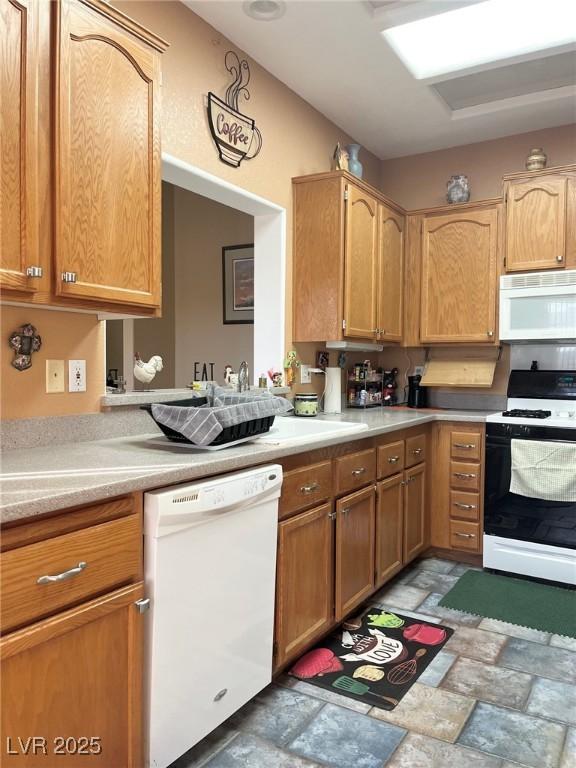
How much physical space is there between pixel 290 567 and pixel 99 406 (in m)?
0.94

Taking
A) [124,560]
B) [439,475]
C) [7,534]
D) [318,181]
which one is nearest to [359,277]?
[318,181]

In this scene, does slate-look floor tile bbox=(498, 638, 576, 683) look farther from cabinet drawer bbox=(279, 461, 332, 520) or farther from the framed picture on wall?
the framed picture on wall

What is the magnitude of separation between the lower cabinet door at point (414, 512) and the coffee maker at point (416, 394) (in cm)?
70

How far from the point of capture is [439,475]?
3.50m

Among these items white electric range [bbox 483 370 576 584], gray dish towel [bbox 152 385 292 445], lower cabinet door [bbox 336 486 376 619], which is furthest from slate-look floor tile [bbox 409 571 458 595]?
gray dish towel [bbox 152 385 292 445]

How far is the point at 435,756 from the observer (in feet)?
5.73

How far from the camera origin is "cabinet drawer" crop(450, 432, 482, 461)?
340 centimetres

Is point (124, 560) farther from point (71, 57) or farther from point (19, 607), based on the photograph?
point (71, 57)

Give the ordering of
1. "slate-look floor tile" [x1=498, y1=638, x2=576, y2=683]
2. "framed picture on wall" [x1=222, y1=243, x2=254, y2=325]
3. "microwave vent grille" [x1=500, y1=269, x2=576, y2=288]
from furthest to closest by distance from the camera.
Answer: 1. "framed picture on wall" [x1=222, y1=243, x2=254, y2=325]
2. "microwave vent grille" [x1=500, y1=269, x2=576, y2=288]
3. "slate-look floor tile" [x1=498, y1=638, x2=576, y2=683]

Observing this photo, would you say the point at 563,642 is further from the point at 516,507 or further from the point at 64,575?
the point at 64,575

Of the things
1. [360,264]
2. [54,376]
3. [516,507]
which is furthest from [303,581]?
[360,264]

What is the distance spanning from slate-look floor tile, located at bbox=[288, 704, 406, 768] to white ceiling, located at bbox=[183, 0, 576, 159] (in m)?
2.86

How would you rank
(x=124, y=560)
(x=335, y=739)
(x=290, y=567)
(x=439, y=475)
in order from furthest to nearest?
(x=439, y=475)
(x=290, y=567)
(x=335, y=739)
(x=124, y=560)

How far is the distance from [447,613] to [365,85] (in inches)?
113
